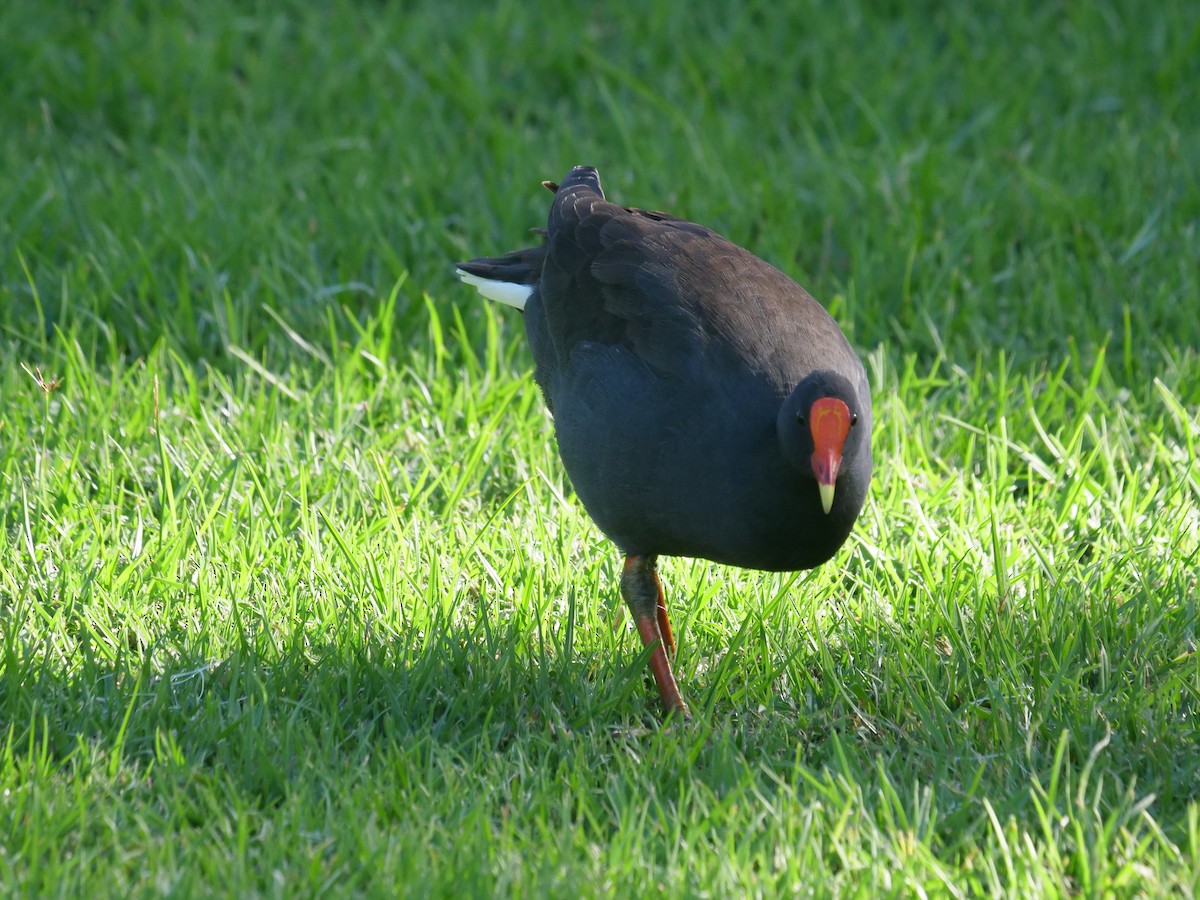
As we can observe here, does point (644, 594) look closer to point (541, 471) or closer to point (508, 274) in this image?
point (541, 471)

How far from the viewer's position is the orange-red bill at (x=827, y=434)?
2.70 m

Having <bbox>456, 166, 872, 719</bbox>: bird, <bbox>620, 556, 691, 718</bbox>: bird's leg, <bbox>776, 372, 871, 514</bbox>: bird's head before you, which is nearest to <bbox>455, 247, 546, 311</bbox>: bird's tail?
<bbox>456, 166, 872, 719</bbox>: bird

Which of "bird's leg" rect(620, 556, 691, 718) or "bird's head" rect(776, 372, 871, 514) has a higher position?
"bird's head" rect(776, 372, 871, 514)

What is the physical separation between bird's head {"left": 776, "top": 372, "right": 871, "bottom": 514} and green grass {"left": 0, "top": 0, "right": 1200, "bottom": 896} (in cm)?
58

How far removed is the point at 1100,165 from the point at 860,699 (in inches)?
125

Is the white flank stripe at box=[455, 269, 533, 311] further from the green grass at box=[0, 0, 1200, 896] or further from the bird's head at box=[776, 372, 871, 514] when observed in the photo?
the bird's head at box=[776, 372, 871, 514]

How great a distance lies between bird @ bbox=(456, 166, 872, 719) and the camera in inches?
111

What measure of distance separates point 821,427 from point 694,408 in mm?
322

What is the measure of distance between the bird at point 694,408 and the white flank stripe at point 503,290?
26cm

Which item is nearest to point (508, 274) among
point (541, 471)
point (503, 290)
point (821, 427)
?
point (503, 290)

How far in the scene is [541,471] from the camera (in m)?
3.84

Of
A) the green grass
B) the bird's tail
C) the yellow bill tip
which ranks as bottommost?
→ the green grass

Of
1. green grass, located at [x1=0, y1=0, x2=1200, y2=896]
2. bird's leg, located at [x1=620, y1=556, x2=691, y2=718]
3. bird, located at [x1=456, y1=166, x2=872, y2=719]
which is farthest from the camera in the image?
bird's leg, located at [x1=620, y1=556, x2=691, y2=718]

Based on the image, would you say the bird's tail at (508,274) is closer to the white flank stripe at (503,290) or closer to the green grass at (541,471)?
the white flank stripe at (503,290)
